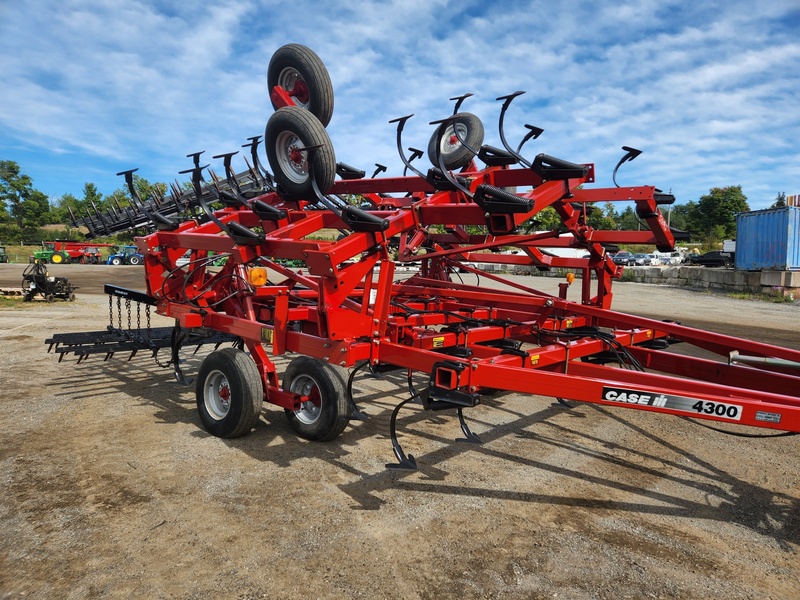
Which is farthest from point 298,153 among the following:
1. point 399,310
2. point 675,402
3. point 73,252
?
point 73,252

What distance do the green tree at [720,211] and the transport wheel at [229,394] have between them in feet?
183

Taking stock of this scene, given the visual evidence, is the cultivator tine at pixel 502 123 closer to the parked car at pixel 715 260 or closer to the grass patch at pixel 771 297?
the grass patch at pixel 771 297

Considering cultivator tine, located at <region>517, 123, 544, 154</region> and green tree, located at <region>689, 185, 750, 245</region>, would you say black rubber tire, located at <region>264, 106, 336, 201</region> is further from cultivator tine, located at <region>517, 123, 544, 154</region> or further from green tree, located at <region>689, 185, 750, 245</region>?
green tree, located at <region>689, 185, 750, 245</region>

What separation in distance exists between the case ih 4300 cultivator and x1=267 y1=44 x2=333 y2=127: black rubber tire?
0.05 ft

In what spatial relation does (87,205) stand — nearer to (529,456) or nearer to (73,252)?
(73,252)

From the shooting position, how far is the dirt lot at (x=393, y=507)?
2.98 meters

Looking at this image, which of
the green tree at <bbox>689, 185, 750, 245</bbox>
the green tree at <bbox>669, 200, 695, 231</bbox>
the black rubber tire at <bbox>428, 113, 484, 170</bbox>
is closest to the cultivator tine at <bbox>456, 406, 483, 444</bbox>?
the black rubber tire at <bbox>428, 113, 484, 170</bbox>

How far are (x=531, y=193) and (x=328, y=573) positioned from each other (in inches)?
133

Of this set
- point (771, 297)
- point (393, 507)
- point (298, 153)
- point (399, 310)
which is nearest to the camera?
point (393, 507)

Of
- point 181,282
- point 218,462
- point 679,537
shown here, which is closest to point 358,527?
point 218,462

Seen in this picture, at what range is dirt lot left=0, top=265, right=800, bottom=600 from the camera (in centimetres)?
298

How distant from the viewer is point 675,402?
3188 mm

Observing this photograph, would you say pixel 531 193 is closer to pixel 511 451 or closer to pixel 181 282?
pixel 511 451

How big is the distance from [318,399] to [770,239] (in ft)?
68.0
